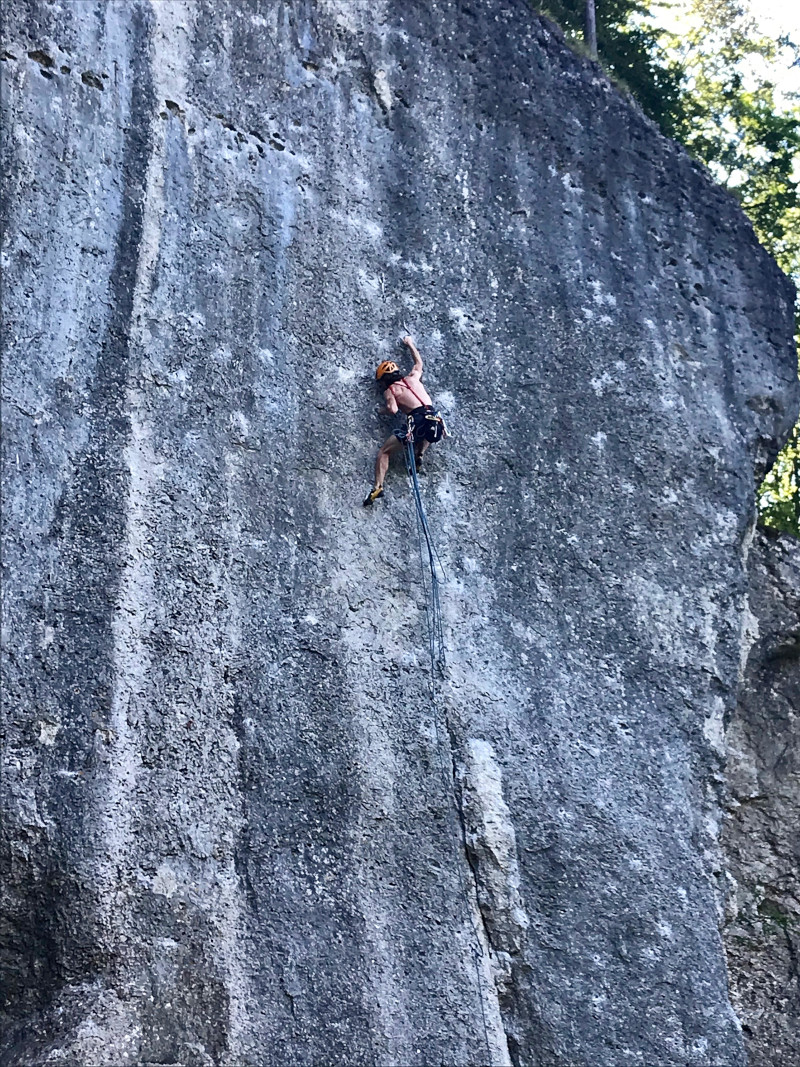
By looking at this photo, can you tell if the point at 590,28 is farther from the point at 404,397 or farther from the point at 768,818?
the point at 768,818

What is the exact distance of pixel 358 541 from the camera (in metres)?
5.87

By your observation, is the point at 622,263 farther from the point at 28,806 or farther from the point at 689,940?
the point at 28,806

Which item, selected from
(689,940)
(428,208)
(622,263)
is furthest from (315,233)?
(689,940)

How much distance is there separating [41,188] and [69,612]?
6.98 ft

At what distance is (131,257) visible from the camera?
18.9 ft

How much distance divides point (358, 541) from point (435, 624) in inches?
22.7

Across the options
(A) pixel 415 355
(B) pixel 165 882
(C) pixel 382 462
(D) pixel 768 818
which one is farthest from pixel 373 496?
(D) pixel 768 818

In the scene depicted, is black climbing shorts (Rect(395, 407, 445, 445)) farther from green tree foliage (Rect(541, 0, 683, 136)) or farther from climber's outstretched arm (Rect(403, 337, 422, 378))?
green tree foliage (Rect(541, 0, 683, 136))

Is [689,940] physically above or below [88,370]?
A: below

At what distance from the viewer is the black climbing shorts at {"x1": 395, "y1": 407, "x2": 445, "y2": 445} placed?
5.97 meters

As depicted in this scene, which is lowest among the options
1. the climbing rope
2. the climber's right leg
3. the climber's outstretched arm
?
the climbing rope

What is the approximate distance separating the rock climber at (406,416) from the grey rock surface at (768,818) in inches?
88.0

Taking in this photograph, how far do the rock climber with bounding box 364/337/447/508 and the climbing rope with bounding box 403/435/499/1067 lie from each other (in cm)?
4

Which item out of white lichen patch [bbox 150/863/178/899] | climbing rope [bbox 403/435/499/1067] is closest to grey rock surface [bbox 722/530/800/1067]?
climbing rope [bbox 403/435/499/1067]
